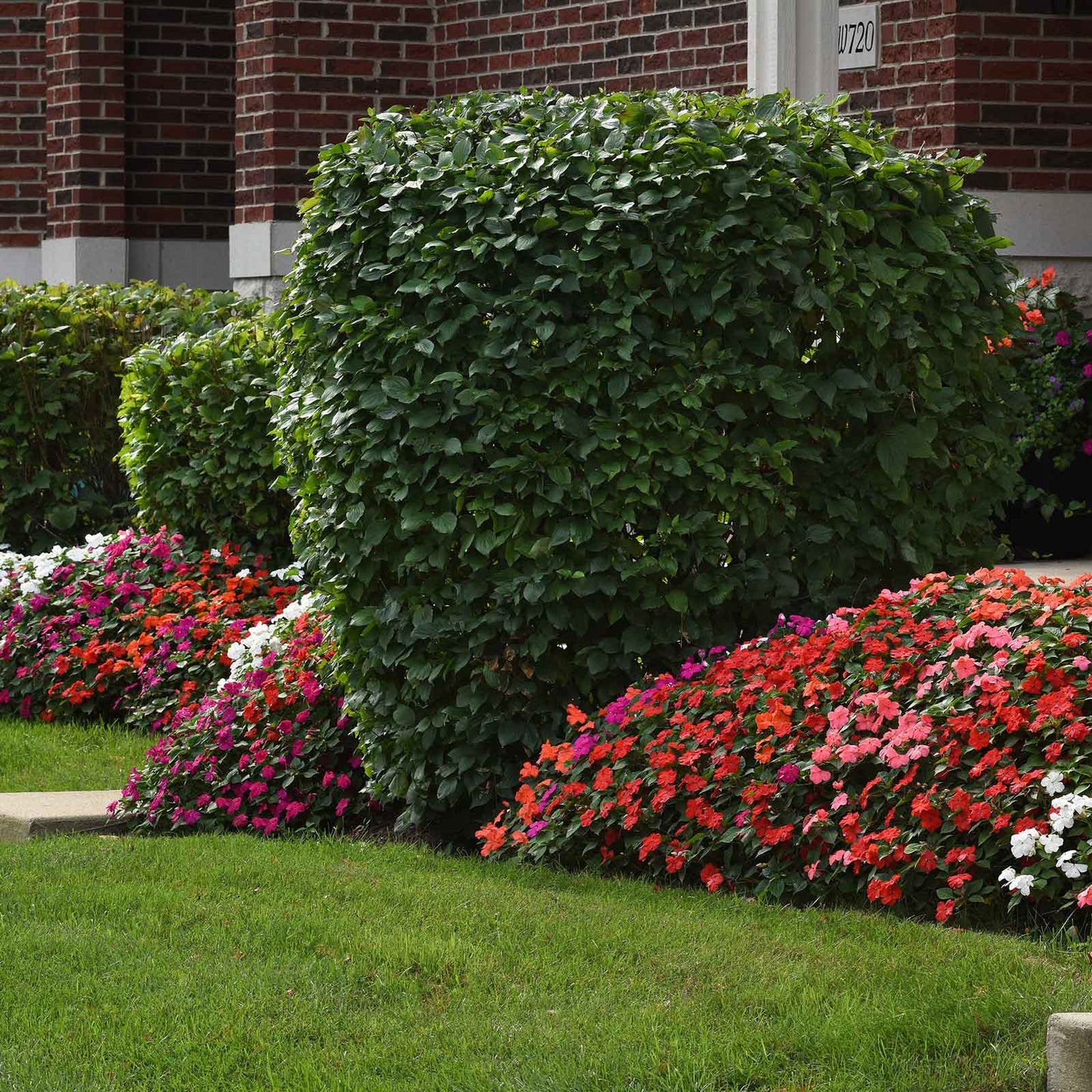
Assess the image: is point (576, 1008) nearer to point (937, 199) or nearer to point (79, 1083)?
point (79, 1083)

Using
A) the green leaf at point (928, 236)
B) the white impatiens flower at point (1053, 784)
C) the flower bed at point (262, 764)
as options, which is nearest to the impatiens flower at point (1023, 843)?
the white impatiens flower at point (1053, 784)

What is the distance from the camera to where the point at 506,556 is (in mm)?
5223

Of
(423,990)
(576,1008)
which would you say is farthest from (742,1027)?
(423,990)

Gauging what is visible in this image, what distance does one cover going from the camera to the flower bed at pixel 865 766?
13.7 ft

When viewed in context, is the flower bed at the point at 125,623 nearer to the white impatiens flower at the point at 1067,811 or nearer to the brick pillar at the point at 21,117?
the white impatiens flower at the point at 1067,811

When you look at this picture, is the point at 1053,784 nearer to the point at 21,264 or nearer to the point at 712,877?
the point at 712,877

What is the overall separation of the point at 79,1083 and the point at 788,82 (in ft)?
21.8

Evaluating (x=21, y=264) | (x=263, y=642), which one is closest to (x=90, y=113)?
(x=21, y=264)

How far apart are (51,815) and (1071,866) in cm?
323

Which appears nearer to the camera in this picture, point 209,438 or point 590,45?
point 209,438

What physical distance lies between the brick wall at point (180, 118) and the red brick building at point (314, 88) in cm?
1

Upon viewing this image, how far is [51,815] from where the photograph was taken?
5.75 m

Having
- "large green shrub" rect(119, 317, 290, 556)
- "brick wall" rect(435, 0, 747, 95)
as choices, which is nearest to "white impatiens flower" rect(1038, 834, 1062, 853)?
"large green shrub" rect(119, 317, 290, 556)

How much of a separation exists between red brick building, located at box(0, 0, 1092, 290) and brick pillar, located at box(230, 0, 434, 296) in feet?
0.04
